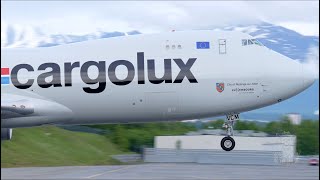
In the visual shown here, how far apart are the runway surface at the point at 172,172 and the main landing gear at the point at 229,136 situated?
33.1 m

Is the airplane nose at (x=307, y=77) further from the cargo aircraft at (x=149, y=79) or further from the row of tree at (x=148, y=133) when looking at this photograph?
the row of tree at (x=148, y=133)

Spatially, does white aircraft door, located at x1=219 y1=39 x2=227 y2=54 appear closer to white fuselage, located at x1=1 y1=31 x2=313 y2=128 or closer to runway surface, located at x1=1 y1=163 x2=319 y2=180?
white fuselage, located at x1=1 y1=31 x2=313 y2=128

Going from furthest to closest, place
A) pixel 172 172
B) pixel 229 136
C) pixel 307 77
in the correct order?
1. pixel 172 172
2. pixel 229 136
3. pixel 307 77

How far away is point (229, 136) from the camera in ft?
118

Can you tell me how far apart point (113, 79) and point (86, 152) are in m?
54.6

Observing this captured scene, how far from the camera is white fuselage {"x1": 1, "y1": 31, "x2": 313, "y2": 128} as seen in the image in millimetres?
35000

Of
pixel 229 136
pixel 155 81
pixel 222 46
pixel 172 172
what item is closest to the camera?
pixel 155 81

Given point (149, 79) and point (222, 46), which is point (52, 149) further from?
point (222, 46)

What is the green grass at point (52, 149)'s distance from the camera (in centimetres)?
7856

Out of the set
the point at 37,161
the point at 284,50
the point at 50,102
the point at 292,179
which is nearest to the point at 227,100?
the point at 284,50

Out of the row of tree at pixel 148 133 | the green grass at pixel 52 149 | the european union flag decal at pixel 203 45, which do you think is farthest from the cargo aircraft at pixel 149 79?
the row of tree at pixel 148 133

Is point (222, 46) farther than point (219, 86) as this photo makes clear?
Yes

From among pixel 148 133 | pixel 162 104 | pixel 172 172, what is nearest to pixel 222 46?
pixel 162 104

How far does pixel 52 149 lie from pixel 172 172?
15275 mm
